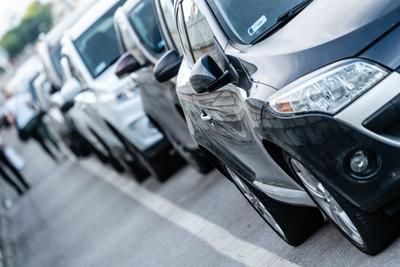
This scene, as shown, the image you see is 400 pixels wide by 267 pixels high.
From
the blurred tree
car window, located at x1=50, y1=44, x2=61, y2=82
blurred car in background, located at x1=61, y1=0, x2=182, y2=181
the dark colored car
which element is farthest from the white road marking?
the blurred tree

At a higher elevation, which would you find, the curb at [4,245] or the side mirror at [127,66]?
the side mirror at [127,66]

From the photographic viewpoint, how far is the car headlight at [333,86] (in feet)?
15.1

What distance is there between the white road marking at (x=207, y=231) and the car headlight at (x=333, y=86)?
1704mm

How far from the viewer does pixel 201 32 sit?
6117 mm

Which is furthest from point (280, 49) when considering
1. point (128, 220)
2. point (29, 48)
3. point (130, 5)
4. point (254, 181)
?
Answer: point (29, 48)

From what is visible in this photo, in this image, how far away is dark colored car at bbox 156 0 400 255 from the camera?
462 centimetres

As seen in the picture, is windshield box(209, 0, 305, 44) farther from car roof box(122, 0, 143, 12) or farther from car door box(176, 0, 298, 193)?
car roof box(122, 0, 143, 12)

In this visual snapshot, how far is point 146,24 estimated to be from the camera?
10359mm

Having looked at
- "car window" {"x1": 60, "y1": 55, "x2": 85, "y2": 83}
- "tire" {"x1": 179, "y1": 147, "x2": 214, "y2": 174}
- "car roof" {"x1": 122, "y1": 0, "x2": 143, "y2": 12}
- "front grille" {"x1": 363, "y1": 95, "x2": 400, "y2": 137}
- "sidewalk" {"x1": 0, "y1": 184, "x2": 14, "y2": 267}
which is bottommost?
"sidewalk" {"x1": 0, "y1": 184, "x2": 14, "y2": 267}

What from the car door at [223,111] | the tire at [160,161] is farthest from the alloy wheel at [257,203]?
the tire at [160,161]

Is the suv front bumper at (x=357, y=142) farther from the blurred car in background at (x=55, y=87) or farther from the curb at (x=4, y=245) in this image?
the blurred car in background at (x=55, y=87)

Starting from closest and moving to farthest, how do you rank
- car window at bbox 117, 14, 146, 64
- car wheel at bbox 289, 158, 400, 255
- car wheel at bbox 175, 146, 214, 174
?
car wheel at bbox 289, 158, 400, 255 < car window at bbox 117, 14, 146, 64 < car wheel at bbox 175, 146, 214, 174

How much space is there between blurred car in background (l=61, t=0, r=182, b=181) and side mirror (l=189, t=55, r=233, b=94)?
5430mm

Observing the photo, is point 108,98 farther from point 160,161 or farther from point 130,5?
point 130,5
